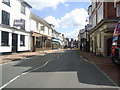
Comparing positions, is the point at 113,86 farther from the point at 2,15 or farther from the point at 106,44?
the point at 2,15

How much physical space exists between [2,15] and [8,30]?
2.40 m

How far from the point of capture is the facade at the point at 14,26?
2234cm

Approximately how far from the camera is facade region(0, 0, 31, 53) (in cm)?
2234

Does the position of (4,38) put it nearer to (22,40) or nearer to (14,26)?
(14,26)

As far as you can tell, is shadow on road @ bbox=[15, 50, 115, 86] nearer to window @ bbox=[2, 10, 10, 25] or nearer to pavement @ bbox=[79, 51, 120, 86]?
pavement @ bbox=[79, 51, 120, 86]

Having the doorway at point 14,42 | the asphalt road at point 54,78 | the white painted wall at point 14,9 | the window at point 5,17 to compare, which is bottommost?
the asphalt road at point 54,78

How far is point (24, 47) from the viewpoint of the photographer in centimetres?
3042

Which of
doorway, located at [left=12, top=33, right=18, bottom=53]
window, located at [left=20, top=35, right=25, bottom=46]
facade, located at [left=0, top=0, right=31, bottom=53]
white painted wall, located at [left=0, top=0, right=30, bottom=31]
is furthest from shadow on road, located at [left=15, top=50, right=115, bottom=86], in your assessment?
window, located at [left=20, top=35, right=25, bottom=46]

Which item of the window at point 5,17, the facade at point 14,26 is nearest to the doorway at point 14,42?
the facade at point 14,26

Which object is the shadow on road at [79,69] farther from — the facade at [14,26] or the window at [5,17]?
the window at [5,17]

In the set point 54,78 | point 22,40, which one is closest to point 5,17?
point 22,40

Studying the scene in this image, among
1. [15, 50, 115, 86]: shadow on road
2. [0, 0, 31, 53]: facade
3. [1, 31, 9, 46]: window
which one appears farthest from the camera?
[0, 0, 31, 53]: facade

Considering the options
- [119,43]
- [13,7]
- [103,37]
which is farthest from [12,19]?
[119,43]

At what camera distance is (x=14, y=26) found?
25625 millimetres
